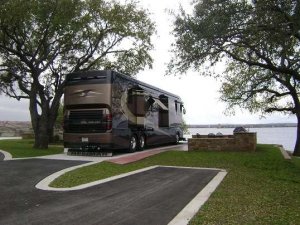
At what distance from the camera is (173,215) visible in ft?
24.7

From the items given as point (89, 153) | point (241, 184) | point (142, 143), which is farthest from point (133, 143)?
point (241, 184)

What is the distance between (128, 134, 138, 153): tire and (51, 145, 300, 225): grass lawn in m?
1.73

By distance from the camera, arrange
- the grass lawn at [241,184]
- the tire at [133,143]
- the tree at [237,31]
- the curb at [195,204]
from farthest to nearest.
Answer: the tire at [133,143]
the tree at [237,31]
the grass lawn at [241,184]
the curb at [195,204]

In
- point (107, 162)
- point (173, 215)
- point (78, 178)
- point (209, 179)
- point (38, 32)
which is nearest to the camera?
point (173, 215)

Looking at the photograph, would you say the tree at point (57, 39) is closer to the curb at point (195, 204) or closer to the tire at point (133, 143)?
the tire at point (133, 143)

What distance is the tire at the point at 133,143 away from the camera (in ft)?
67.0

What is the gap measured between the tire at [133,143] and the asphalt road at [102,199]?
715 cm

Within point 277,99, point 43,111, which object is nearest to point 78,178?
point 43,111

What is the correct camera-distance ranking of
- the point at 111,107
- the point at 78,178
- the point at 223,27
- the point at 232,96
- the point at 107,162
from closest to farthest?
1. the point at 78,178
2. the point at 223,27
3. the point at 107,162
4. the point at 111,107
5. the point at 232,96

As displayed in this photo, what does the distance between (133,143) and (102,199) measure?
1208cm

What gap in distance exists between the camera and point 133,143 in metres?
20.8

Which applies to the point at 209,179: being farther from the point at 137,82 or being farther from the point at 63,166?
the point at 137,82

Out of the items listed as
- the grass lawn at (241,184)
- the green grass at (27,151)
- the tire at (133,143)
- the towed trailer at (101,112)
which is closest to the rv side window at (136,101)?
the towed trailer at (101,112)

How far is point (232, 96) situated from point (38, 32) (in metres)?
12.5
